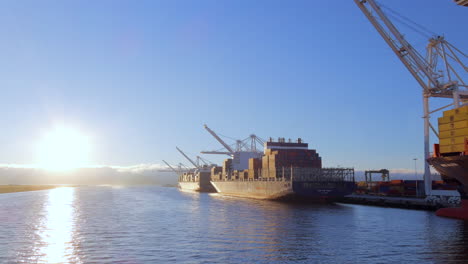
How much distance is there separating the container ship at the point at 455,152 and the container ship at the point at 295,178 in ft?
67.6

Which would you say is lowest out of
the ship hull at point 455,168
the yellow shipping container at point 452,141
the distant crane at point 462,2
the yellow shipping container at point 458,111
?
the ship hull at point 455,168

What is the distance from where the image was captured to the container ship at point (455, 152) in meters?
37.5

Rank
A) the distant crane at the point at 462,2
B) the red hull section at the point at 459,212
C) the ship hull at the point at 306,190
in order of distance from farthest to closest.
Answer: the ship hull at the point at 306,190 < the red hull section at the point at 459,212 < the distant crane at the point at 462,2

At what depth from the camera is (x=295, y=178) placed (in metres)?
62.1

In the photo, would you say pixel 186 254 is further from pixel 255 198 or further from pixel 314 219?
pixel 255 198

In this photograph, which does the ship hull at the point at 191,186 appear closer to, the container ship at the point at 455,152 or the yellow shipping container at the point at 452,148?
the container ship at the point at 455,152

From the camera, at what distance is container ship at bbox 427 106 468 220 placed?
123ft

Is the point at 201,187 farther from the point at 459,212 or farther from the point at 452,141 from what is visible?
the point at 452,141

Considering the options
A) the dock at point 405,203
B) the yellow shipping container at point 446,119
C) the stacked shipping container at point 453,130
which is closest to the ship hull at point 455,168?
the stacked shipping container at point 453,130

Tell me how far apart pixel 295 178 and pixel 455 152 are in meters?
26.5

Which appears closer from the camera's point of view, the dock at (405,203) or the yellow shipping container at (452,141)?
the yellow shipping container at (452,141)

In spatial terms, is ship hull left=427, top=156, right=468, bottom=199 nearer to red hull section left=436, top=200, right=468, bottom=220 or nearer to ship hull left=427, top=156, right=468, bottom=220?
ship hull left=427, top=156, right=468, bottom=220

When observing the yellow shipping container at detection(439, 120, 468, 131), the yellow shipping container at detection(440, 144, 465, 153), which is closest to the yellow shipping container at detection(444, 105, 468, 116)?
the yellow shipping container at detection(439, 120, 468, 131)

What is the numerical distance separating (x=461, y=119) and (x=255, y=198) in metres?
44.9
